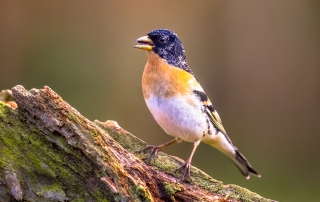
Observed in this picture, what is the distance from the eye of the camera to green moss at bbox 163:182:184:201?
1907 millimetres

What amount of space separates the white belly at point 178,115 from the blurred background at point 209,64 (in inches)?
102

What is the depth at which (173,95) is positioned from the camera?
236 centimetres

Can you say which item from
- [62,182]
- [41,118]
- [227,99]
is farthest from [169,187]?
[227,99]

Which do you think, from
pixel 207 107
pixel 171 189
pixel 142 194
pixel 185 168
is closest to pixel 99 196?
pixel 142 194

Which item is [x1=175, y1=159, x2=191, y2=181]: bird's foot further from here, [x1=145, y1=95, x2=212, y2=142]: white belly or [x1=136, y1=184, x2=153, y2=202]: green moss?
[x1=136, y1=184, x2=153, y2=202]: green moss

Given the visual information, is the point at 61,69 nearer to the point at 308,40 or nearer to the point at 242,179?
the point at 242,179

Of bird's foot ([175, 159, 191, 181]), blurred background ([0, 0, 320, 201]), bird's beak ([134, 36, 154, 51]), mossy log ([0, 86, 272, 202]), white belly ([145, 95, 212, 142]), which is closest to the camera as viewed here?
mossy log ([0, 86, 272, 202])

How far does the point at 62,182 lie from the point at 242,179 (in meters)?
3.58

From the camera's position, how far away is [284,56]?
553 cm

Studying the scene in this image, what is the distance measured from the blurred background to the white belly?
102 inches

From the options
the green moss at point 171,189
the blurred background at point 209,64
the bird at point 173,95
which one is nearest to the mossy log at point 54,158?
the green moss at point 171,189

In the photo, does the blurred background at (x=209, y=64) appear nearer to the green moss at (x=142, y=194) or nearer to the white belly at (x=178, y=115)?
the white belly at (x=178, y=115)

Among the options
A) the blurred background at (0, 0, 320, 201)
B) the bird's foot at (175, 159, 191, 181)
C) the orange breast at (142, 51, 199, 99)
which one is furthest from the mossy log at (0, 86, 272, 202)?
the blurred background at (0, 0, 320, 201)

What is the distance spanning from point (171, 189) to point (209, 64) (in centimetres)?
359
